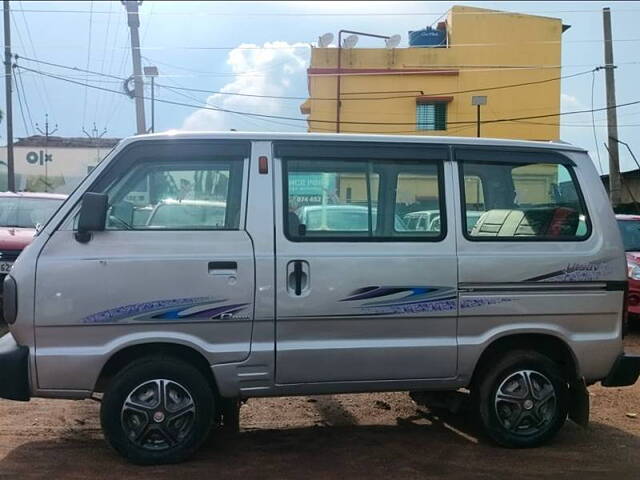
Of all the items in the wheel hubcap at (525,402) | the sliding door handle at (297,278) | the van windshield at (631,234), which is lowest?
the wheel hubcap at (525,402)

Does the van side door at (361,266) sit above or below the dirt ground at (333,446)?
above

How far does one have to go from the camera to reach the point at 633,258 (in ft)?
29.2

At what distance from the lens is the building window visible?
32.2 metres

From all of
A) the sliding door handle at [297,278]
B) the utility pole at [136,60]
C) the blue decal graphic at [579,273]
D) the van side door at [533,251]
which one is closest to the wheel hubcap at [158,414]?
the sliding door handle at [297,278]

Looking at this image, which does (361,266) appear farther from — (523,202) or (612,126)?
(612,126)

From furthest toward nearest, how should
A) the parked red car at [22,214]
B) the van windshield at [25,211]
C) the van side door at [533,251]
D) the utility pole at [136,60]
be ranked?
the utility pole at [136,60], the van windshield at [25,211], the parked red car at [22,214], the van side door at [533,251]

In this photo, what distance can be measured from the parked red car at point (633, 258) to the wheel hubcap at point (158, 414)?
574cm

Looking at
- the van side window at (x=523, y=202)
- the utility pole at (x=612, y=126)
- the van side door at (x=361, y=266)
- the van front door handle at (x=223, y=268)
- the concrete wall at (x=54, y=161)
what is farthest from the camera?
the concrete wall at (x=54, y=161)

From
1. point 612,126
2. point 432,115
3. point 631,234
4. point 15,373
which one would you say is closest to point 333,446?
point 15,373

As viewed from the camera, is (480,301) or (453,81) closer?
(480,301)

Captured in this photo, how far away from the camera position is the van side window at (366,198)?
14.5 feet

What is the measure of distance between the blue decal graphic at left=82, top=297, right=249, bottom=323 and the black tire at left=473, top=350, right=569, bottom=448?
6.30ft

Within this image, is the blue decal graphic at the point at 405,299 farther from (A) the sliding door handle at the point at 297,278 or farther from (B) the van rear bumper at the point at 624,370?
(B) the van rear bumper at the point at 624,370

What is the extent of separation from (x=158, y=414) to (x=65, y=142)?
5584 centimetres
